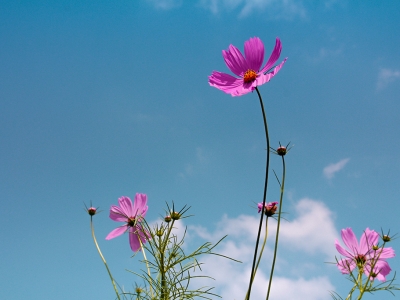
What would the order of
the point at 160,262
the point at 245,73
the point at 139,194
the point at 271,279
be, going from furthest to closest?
1. the point at 139,194
2. the point at 160,262
3. the point at 245,73
4. the point at 271,279

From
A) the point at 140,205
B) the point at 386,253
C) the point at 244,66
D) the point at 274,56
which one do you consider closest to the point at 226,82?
the point at 244,66

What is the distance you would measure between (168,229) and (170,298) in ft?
0.73

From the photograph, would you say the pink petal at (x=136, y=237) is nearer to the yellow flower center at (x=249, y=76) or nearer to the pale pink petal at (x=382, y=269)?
the yellow flower center at (x=249, y=76)

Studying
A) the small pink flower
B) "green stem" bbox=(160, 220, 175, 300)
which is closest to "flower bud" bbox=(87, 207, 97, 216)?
"green stem" bbox=(160, 220, 175, 300)

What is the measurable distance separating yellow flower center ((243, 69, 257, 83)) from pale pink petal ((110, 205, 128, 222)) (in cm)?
66

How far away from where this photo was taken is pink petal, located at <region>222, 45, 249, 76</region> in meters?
1.21

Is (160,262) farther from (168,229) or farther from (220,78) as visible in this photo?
(220,78)

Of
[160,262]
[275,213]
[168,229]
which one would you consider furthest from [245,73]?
[160,262]

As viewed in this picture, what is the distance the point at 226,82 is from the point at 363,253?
0.76m

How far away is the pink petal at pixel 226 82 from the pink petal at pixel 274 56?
9 centimetres

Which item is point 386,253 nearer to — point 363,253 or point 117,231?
point 363,253

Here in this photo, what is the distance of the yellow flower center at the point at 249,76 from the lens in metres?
1.14

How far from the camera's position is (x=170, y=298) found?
1257 millimetres

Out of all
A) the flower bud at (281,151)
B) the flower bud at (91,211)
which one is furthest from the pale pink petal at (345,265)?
the flower bud at (91,211)
